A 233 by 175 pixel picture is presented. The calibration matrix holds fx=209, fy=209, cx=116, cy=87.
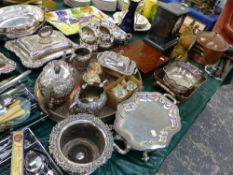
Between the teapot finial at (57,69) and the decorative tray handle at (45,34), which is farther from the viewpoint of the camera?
the decorative tray handle at (45,34)

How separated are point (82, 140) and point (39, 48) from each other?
40 cm

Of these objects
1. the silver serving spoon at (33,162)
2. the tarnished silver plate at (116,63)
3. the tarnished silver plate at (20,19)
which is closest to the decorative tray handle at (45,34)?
the tarnished silver plate at (20,19)

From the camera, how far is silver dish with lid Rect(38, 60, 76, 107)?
570 millimetres

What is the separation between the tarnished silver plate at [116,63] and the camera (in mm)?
716

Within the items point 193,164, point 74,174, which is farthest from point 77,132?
point 193,164

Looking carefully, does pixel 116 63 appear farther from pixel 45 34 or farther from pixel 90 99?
pixel 45 34

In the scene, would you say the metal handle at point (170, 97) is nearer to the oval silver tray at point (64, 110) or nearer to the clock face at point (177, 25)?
the oval silver tray at point (64, 110)

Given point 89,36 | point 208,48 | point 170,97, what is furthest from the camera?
point 208,48

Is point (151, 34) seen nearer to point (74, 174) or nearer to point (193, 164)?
point (74, 174)

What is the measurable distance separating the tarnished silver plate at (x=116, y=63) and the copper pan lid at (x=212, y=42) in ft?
1.52

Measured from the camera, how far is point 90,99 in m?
0.62

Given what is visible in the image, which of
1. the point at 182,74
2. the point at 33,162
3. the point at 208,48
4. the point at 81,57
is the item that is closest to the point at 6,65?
the point at 81,57

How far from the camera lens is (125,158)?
0.62m

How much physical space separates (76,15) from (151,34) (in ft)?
1.31
